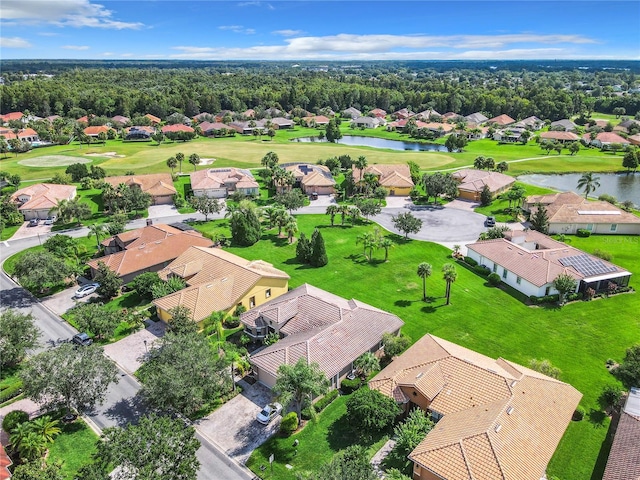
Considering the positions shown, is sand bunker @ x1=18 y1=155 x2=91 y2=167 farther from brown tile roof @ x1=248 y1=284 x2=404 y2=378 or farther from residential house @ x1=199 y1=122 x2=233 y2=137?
brown tile roof @ x1=248 y1=284 x2=404 y2=378

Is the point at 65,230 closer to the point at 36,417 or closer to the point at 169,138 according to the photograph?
the point at 36,417

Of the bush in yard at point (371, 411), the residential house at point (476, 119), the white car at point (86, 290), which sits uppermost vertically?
the residential house at point (476, 119)

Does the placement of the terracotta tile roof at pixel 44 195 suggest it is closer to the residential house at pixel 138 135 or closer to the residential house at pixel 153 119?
the residential house at pixel 138 135

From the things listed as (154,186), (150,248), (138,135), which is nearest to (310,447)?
(150,248)

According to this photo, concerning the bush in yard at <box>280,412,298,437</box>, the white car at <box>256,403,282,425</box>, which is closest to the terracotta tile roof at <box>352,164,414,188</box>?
the white car at <box>256,403,282,425</box>

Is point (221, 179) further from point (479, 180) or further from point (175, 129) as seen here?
point (175, 129)

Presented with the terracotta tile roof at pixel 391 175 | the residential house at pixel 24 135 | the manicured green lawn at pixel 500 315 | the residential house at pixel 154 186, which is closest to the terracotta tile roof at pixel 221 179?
the residential house at pixel 154 186

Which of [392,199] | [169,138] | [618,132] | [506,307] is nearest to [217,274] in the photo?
[506,307]
